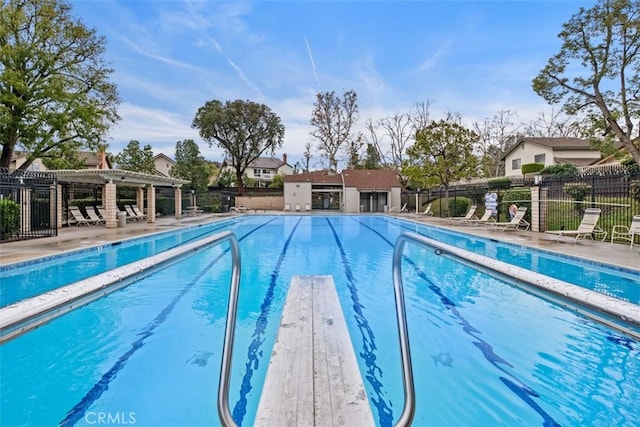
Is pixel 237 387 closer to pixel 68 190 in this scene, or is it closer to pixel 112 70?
pixel 68 190

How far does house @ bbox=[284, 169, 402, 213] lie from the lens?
1449 inches

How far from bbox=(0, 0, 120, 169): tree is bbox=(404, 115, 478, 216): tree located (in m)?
21.7

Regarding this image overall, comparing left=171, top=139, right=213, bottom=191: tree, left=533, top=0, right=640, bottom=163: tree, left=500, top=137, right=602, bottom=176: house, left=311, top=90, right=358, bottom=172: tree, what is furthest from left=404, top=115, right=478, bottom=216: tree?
left=171, top=139, right=213, bottom=191: tree

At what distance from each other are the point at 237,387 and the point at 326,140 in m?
43.5

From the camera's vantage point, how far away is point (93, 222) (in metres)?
19.3

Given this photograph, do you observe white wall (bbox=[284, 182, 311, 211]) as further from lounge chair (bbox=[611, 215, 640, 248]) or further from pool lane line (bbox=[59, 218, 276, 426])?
pool lane line (bbox=[59, 218, 276, 426])

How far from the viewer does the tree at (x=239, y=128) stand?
137 ft

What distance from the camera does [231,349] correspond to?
8.39ft

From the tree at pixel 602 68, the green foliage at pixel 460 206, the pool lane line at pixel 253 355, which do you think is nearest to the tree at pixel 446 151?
the green foliage at pixel 460 206

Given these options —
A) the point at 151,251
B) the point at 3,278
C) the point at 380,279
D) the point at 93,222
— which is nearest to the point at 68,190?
the point at 93,222

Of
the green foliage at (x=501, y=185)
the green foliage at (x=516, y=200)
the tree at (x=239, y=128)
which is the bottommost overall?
the green foliage at (x=516, y=200)

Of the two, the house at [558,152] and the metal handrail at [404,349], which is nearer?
the metal handrail at [404,349]

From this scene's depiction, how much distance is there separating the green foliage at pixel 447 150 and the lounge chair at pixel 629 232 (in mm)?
14041

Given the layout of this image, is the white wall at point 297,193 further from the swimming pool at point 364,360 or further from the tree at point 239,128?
the swimming pool at point 364,360
